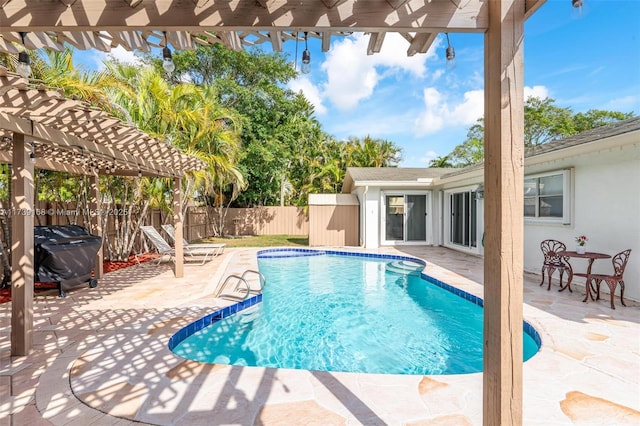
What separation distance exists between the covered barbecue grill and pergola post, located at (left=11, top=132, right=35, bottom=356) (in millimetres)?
2650

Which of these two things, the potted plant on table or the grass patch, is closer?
the potted plant on table

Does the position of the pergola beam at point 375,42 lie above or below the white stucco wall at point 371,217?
above

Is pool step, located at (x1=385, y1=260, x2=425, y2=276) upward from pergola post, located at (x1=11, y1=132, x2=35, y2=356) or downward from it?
downward

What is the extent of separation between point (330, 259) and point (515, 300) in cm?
1032

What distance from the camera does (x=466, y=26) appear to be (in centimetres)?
199

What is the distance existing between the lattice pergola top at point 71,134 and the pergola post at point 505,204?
3721 mm

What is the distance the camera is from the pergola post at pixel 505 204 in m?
1.88

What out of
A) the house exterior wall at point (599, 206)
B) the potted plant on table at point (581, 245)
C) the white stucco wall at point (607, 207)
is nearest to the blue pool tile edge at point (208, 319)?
the potted plant on table at point (581, 245)

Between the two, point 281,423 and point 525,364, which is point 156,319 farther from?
point 525,364

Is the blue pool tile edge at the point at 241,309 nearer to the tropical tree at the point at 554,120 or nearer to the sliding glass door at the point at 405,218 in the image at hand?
the sliding glass door at the point at 405,218

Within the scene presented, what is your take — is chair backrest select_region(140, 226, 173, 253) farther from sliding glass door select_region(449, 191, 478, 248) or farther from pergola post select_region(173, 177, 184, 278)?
sliding glass door select_region(449, 191, 478, 248)

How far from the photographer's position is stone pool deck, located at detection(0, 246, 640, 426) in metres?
2.62

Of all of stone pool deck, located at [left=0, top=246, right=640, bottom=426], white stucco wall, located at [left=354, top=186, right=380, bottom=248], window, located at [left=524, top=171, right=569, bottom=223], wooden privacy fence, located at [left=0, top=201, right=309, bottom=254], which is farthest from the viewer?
wooden privacy fence, located at [left=0, top=201, right=309, bottom=254]

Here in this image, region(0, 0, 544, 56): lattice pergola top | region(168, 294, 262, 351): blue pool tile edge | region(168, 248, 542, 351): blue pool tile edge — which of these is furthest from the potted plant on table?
region(168, 294, 262, 351): blue pool tile edge
